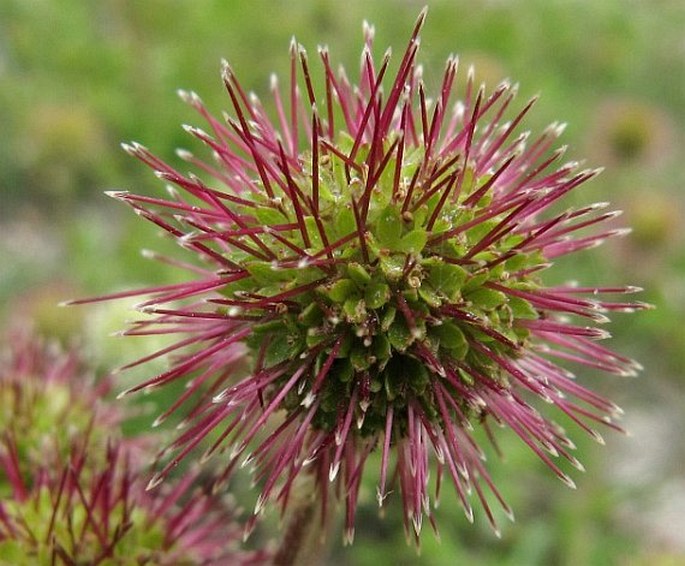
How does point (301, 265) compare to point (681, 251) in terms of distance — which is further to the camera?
point (681, 251)

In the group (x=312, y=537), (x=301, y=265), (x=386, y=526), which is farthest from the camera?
(x=386, y=526)

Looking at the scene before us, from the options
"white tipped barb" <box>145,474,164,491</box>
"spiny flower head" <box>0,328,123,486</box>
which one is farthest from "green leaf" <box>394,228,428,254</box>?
"spiny flower head" <box>0,328,123,486</box>

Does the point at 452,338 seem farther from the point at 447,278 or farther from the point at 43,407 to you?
the point at 43,407

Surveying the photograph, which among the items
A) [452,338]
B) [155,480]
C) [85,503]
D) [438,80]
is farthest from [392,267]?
[438,80]

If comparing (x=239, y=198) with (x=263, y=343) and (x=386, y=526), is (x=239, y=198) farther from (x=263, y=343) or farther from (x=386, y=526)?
(x=386, y=526)

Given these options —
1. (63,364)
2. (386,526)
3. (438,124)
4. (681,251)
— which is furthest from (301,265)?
(681,251)

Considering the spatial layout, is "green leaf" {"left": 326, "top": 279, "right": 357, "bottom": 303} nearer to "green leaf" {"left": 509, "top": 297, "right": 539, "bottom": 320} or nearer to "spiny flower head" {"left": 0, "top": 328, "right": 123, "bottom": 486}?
"green leaf" {"left": 509, "top": 297, "right": 539, "bottom": 320}

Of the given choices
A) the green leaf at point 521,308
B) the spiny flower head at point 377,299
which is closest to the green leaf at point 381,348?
the spiny flower head at point 377,299

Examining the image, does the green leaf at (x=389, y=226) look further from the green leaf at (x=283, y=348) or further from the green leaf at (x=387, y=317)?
the green leaf at (x=283, y=348)
